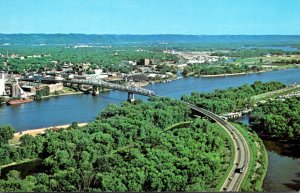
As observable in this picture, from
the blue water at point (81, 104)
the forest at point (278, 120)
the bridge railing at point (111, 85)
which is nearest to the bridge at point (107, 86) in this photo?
the bridge railing at point (111, 85)

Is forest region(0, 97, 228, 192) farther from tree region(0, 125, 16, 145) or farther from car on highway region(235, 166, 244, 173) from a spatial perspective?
car on highway region(235, 166, 244, 173)

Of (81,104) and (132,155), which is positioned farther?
(81,104)

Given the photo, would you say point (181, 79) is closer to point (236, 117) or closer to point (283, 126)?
point (236, 117)

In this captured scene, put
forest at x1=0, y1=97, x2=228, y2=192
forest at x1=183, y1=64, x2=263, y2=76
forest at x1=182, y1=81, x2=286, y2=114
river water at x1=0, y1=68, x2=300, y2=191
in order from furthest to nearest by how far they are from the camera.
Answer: forest at x1=183, y1=64, x2=263, y2=76
forest at x1=182, y1=81, x2=286, y2=114
river water at x1=0, y1=68, x2=300, y2=191
forest at x1=0, y1=97, x2=228, y2=192

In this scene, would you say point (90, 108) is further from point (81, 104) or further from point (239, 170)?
point (239, 170)

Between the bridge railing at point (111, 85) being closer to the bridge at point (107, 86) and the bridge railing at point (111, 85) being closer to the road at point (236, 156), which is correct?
the bridge at point (107, 86)

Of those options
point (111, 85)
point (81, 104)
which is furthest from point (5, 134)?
point (111, 85)

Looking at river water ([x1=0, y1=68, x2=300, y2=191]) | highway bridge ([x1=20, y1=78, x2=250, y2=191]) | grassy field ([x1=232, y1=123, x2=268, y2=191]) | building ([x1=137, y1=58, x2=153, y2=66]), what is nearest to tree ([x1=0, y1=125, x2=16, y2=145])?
river water ([x1=0, y1=68, x2=300, y2=191])
